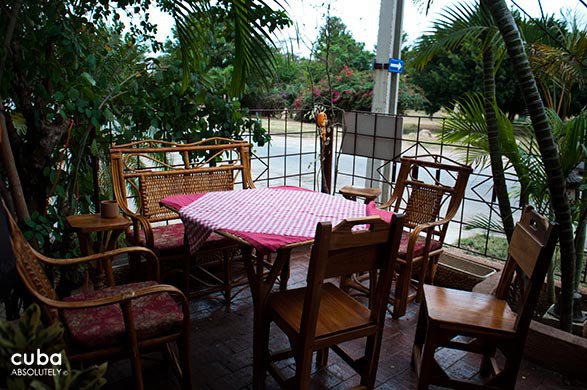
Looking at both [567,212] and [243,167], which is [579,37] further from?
[243,167]

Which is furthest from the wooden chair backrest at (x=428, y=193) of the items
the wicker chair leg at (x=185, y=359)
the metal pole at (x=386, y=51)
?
the wicker chair leg at (x=185, y=359)

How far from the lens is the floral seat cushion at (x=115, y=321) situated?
1.66 m

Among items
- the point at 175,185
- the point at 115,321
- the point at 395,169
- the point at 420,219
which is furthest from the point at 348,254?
the point at 395,169

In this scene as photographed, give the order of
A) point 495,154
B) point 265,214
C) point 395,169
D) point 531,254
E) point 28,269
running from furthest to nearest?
point 395,169, point 495,154, point 265,214, point 531,254, point 28,269

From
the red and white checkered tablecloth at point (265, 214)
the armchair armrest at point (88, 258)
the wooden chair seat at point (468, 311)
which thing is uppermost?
the red and white checkered tablecloth at point (265, 214)

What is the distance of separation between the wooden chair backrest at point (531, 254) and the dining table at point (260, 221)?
70cm

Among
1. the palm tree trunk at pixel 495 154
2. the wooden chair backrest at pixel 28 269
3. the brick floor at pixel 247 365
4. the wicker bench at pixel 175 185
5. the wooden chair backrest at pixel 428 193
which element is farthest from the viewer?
the wooden chair backrest at pixel 428 193

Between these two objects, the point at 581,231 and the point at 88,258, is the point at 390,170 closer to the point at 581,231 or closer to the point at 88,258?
the point at 581,231

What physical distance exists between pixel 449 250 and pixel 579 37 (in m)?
1.70

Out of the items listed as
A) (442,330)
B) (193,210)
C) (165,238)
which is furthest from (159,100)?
(442,330)

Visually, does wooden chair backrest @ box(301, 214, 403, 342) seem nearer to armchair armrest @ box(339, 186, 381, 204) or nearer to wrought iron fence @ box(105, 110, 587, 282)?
wrought iron fence @ box(105, 110, 587, 282)

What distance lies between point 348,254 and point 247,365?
0.99m

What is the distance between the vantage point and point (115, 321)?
5.74 feet

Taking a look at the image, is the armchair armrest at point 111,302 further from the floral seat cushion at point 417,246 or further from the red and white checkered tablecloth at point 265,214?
the floral seat cushion at point 417,246
